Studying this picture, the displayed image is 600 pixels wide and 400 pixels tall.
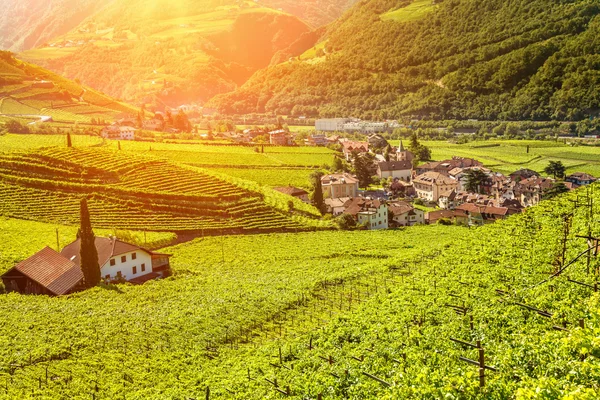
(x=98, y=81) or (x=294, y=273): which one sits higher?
(x=98, y=81)

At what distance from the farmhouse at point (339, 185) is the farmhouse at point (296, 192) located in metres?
4.26

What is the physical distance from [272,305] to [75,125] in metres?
69.7

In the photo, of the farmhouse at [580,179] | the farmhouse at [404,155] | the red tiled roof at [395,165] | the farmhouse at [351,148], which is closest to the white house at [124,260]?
the red tiled roof at [395,165]

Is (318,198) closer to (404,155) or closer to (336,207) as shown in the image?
(336,207)

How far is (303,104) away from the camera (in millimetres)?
153000

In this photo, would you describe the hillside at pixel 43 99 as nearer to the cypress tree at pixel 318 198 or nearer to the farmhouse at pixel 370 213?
the cypress tree at pixel 318 198

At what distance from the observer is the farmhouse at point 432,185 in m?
66.5

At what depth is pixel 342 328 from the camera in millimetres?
18406

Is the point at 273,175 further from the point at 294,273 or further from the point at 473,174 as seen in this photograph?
the point at 294,273

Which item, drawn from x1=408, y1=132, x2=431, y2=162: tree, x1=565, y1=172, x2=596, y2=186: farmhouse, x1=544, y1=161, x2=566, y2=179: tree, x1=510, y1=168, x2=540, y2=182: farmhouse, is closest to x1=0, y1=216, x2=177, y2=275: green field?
x1=510, y1=168, x2=540, y2=182: farmhouse

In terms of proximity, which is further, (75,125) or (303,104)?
(303,104)

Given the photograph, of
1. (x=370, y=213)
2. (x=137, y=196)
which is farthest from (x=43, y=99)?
(x=370, y=213)

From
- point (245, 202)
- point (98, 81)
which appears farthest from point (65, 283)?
point (98, 81)

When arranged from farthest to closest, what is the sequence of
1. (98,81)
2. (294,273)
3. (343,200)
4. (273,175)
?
(98,81) → (273,175) → (343,200) → (294,273)
